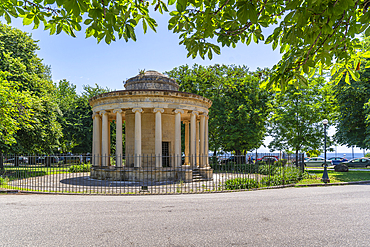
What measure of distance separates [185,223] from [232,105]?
2483 centimetres

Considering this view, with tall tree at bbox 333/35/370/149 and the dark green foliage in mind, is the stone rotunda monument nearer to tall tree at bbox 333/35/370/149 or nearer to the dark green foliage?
the dark green foliage

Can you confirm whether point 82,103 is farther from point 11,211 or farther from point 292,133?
A: point 11,211

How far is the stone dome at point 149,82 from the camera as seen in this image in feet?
72.6

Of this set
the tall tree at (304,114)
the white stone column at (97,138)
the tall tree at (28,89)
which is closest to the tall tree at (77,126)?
the tall tree at (28,89)

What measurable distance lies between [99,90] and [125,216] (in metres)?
39.5

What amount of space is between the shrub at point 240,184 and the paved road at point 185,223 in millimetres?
4551

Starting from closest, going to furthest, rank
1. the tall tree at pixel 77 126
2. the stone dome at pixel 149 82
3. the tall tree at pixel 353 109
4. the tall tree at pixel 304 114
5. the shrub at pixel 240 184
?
1. the shrub at pixel 240 184
2. the stone dome at pixel 149 82
3. the tall tree at pixel 353 109
4. the tall tree at pixel 304 114
5. the tall tree at pixel 77 126

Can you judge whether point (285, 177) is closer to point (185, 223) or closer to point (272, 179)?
point (272, 179)

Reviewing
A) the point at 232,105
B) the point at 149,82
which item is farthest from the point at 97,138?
the point at 232,105

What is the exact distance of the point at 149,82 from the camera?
22156 mm

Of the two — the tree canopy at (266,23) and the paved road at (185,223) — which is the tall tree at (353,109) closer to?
the paved road at (185,223)

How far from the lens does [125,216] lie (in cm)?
820

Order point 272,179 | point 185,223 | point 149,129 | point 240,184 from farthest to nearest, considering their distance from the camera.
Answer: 1. point 149,129
2. point 272,179
3. point 240,184
4. point 185,223

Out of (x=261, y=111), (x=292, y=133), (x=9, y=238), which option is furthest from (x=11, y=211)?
(x=261, y=111)
